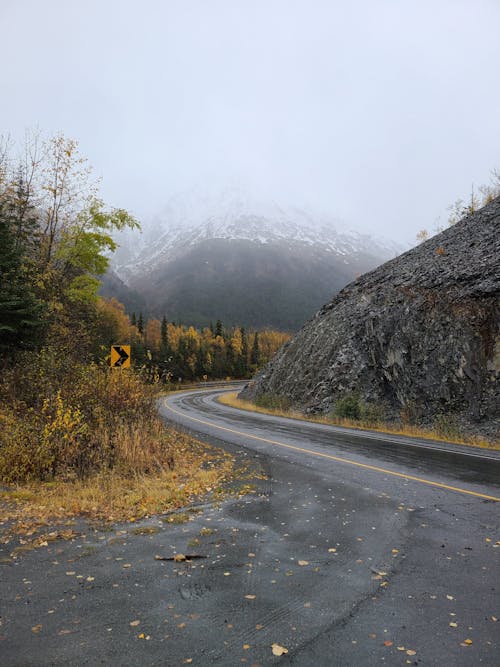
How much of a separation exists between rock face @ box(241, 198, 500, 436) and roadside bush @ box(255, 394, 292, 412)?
1.67 feet

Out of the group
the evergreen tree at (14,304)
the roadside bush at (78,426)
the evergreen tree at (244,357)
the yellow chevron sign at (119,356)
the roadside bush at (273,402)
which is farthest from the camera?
the evergreen tree at (244,357)

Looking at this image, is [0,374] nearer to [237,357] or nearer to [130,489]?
[130,489]

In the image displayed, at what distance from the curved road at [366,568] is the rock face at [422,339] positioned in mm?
7321

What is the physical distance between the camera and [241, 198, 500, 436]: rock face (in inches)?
634

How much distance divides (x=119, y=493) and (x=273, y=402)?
20939mm

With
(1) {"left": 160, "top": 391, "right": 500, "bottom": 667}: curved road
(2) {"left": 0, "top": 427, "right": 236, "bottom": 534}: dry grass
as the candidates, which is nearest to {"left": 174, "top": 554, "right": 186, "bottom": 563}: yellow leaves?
(1) {"left": 160, "top": 391, "right": 500, "bottom": 667}: curved road

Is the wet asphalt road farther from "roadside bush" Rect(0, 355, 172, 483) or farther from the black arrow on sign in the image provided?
the black arrow on sign

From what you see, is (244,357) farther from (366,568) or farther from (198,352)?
(366,568)

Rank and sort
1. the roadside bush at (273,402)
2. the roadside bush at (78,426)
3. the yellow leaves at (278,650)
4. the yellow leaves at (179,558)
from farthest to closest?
the roadside bush at (273,402), the roadside bush at (78,426), the yellow leaves at (179,558), the yellow leaves at (278,650)

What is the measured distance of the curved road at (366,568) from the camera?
3.28m

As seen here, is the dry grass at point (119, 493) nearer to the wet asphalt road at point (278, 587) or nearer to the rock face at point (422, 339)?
the wet asphalt road at point (278, 587)

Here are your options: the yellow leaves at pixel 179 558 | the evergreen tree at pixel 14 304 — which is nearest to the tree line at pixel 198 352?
the evergreen tree at pixel 14 304

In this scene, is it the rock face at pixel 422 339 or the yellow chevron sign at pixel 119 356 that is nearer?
the yellow chevron sign at pixel 119 356

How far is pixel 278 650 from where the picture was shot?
322 cm
